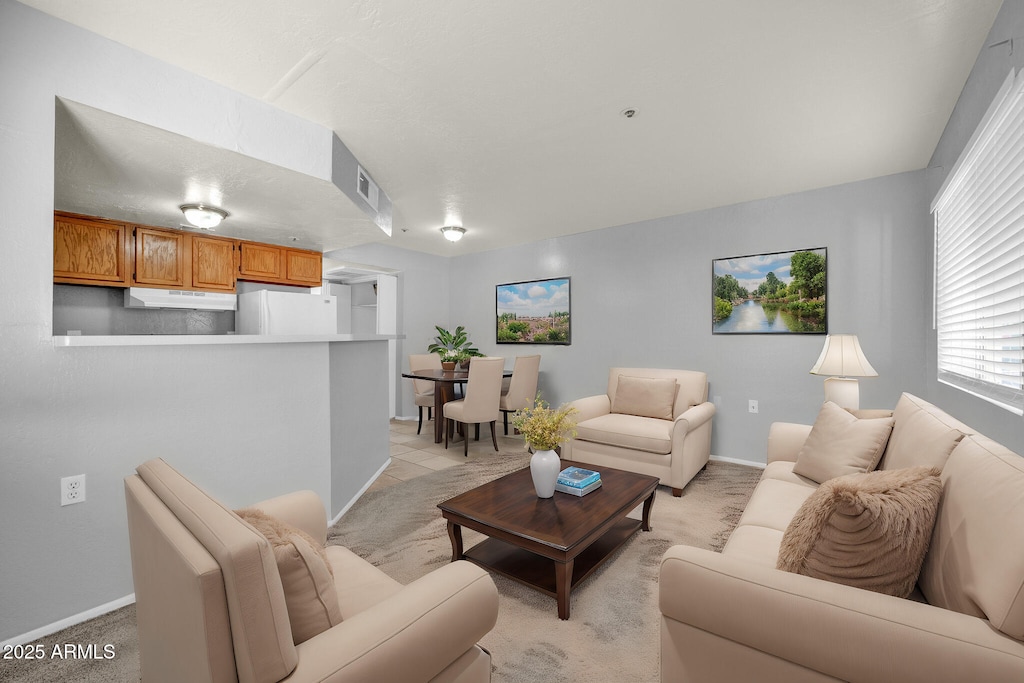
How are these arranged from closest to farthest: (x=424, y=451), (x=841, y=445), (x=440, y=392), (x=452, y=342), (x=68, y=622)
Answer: (x=68, y=622) → (x=841, y=445) → (x=424, y=451) → (x=440, y=392) → (x=452, y=342)

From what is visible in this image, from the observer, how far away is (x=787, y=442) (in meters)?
2.63

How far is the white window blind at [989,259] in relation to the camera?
1.60 m

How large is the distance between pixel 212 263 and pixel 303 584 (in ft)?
14.5

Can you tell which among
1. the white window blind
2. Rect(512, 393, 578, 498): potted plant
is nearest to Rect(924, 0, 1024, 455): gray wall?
the white window blind

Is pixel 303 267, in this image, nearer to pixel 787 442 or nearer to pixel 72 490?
pixel 72 490

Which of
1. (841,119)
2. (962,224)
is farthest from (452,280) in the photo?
(962,224)

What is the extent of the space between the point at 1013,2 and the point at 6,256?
12.5 feet

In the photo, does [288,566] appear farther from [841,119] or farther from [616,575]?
[841,119]

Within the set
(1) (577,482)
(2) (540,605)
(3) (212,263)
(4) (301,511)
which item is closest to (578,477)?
(1) (577,482)

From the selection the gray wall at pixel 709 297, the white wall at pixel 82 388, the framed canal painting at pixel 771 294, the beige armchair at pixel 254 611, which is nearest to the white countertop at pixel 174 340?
the white wall at pixel 82 388

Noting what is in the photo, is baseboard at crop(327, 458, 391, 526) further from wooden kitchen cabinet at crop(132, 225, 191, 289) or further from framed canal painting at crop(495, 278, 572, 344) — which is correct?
wooden kitchen cabinet at crop(132, 225, 191, 289)

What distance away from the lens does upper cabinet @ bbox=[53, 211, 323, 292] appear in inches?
143

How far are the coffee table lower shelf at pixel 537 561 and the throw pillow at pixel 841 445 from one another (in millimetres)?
974

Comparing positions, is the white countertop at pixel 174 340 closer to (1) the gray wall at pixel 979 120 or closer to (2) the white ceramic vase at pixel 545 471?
(2) the white ceramic vase at pixel 545 471
